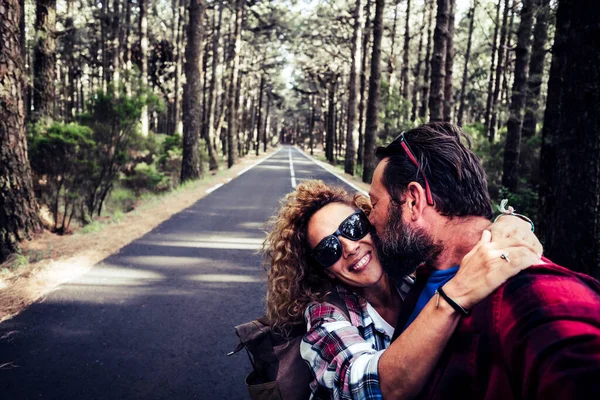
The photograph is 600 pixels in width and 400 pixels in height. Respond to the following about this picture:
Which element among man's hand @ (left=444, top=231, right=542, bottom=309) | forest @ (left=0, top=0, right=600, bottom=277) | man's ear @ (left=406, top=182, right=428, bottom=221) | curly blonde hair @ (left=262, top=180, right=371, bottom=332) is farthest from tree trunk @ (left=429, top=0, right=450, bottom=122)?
man's hand @ (left=444, top=231, right=542, bottom=309)

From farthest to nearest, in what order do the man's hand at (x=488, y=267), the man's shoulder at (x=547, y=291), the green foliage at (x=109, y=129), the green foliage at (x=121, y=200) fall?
the green foliage at (x=121, y=200)
the green foliage at (x=109, y=129)
the man's hand at (x=488, y=267)
the man's shoulder at (x=547, y=291)

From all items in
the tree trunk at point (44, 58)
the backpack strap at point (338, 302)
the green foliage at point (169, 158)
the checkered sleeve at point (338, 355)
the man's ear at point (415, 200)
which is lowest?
the green foliage at point (169, 158)

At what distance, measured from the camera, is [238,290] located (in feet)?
19.5

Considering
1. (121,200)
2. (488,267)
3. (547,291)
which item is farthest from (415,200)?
(121,200)

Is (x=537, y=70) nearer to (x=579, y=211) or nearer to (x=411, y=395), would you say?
(x=579, y=211)

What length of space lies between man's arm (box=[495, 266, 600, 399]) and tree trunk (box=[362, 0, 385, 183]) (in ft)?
59.7

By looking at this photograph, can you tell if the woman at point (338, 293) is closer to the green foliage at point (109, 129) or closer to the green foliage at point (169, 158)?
the green foliage at point (109, 129)

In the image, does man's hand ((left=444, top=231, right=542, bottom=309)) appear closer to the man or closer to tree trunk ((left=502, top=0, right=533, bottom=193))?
the man

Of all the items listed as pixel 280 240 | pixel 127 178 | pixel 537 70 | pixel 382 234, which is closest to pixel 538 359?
pixel 382 234

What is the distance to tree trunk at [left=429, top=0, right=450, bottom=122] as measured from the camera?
39.5 feet

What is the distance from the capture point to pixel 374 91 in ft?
64.4

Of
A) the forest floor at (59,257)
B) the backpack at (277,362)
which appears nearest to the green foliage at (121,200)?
the forest floor at (59,257)

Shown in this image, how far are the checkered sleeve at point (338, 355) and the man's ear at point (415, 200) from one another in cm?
56

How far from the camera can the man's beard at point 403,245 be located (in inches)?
70.4
